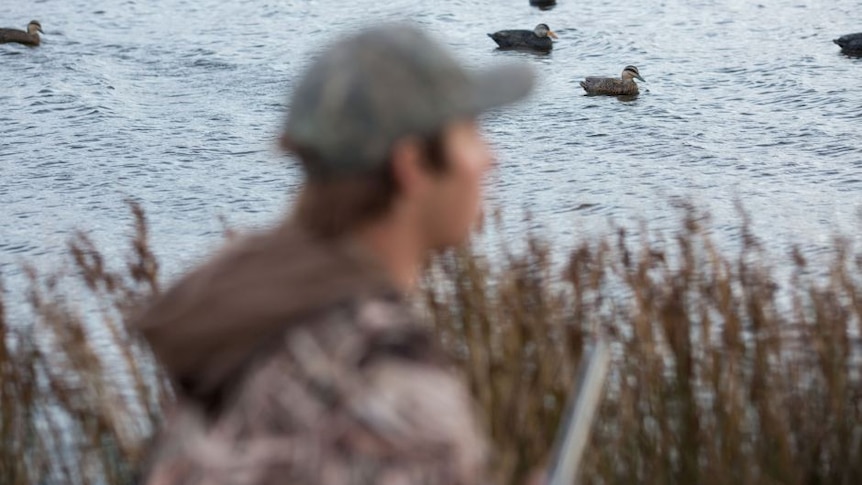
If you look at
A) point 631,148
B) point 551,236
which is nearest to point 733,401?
point 551,236

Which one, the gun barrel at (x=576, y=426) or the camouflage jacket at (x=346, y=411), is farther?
the gun barrel at (x=576, y=426)

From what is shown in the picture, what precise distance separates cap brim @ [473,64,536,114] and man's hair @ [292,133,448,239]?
103mm

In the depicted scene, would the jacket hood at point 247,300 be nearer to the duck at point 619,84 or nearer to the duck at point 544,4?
the duck at point 619,84

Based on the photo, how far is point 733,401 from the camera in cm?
412

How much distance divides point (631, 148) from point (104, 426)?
29.1 feet

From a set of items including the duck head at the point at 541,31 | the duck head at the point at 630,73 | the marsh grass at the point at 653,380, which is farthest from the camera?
the duck head at the point at 541,31

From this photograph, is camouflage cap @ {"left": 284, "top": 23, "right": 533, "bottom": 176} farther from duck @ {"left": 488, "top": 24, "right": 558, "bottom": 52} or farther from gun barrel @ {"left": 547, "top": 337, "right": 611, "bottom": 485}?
duck @ {"left": 488, "top": 24, "right": 558, "bottom": 52}

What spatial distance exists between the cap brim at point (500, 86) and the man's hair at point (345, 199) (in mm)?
103

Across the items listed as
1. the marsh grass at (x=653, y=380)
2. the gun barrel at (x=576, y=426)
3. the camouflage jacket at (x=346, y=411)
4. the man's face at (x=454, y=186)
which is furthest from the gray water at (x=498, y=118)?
the camouflage jacket at (x=346, y=411)

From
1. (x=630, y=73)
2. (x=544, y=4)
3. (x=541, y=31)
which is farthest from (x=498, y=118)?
(x=544, y=4)

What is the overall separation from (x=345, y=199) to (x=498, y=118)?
12.2 meters

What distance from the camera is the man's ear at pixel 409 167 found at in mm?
1820

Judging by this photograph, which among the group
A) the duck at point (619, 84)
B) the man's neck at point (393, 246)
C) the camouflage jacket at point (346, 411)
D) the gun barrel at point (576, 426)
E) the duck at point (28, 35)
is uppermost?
the man's neck at point (393, 246)

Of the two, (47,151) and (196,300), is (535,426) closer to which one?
(196,300)
